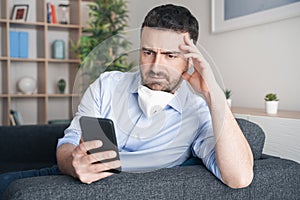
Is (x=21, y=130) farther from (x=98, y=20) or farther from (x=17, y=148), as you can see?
(x=98, y=20)

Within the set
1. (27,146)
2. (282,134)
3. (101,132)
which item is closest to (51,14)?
(27,146)

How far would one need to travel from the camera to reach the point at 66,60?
413 centimetres

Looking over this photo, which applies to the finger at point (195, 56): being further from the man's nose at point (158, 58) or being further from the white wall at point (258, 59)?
the white wall at point (258, 59)

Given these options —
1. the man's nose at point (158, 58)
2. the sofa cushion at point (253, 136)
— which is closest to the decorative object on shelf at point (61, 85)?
the sofa cushion at point (253, 136)

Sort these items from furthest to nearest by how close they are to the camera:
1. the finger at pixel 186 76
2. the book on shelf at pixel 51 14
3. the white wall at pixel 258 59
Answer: the book on shelf at pixel 51 14
the white wall at pixel 258 59
the finger at pixel 186 76

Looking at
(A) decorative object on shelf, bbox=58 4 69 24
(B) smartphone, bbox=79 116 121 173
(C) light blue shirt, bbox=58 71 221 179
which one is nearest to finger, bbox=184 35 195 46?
(C) light blue shirt, bbox=58 71 221 179

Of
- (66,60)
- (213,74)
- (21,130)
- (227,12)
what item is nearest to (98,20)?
(66,60)

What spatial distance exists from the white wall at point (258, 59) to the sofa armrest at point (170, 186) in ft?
4.00

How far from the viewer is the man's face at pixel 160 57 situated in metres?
0.85

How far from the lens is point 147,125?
952mm

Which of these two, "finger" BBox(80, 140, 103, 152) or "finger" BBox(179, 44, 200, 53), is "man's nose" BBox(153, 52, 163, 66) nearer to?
"finger" BBox(179, 44, 200, 53)

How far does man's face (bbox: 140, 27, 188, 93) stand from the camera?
0.85m

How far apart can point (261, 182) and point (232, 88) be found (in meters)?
1.68

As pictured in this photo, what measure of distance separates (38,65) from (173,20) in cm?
349
